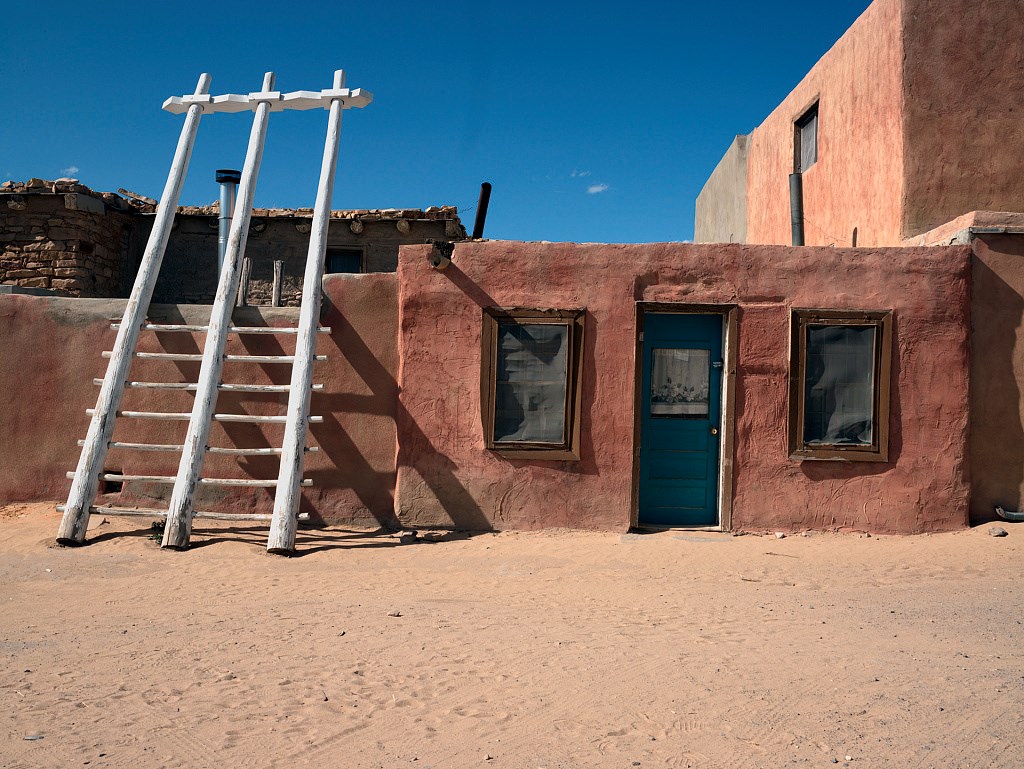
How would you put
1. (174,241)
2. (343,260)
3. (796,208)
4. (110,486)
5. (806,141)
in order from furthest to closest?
(343,260), (174,241), (806,141), (796,208), (110,486)

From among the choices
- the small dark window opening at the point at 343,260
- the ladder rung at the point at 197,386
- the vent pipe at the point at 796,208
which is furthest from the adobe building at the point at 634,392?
the small dark window opening at the point at 343,260

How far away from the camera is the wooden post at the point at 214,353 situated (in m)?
6.26

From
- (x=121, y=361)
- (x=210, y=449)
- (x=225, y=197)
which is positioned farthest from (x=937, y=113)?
(x=225, y=197)

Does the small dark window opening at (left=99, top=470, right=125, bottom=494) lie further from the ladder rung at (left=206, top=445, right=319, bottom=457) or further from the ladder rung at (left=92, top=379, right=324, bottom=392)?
the ladder rung at (left=206, top=445, right=319, bottom=457)

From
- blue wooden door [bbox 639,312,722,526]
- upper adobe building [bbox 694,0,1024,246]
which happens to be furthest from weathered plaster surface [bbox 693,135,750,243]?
blue wooden door [bbox 639,312,722,526]

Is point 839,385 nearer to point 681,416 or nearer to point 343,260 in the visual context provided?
point 681,416

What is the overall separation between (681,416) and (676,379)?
→ 340 mm

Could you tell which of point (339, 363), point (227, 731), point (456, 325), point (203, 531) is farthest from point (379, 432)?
point (227, 731)

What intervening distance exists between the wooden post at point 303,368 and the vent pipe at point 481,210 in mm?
1674

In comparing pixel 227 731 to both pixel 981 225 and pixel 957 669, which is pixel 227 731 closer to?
pixel 957 669

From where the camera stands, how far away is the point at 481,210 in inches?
342

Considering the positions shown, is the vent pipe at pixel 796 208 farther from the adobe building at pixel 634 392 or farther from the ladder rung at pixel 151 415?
the ladder rung at pixel 151 415

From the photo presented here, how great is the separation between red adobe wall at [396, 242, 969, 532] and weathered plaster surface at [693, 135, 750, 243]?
21.0ft

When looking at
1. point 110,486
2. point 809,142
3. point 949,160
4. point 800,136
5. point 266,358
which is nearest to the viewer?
point 266,358
